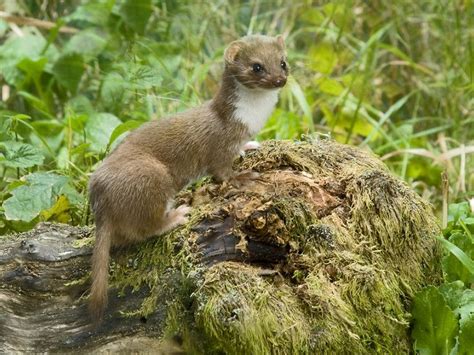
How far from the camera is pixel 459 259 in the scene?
344cm

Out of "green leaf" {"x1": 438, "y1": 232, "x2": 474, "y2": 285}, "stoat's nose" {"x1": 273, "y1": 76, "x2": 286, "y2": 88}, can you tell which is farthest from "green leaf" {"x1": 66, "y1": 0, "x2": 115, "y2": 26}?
"green leaf" {"x1": 438, "y1": 232, "x2": 474, "y2": 285}

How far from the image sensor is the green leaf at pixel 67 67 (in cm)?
596

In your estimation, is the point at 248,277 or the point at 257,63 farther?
the point at 257,63

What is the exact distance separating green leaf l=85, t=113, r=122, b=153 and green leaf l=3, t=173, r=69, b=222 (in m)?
0.88

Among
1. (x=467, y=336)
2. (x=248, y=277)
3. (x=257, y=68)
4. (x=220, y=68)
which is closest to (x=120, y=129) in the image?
(x=257, y=68)

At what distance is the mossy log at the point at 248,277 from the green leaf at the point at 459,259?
0.15 meters

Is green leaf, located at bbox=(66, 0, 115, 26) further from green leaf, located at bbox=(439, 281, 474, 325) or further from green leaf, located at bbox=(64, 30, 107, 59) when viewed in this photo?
green leaf, located at bbox=(439, 281, 474, 325)

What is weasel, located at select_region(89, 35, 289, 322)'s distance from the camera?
3201mm

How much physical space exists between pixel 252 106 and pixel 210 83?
2707 millimetres

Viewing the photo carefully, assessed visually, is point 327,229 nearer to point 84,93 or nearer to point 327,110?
point 327,110

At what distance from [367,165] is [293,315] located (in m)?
0.93

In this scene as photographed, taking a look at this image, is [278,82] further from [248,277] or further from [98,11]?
[98,11]

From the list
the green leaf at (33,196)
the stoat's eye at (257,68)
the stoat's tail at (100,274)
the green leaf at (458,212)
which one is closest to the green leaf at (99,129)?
the green leaf at (33,196)

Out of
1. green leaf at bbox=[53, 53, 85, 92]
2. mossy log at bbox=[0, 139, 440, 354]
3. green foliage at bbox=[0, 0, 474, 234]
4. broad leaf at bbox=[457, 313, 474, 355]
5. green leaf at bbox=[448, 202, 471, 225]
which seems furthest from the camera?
green leaf at bbox=[53, 53, 85, 92]
